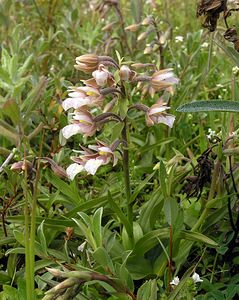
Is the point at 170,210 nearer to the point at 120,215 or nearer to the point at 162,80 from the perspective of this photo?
the point at 120,215

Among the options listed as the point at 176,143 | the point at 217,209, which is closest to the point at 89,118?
the point at 217,209

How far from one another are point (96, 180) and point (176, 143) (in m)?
0.41

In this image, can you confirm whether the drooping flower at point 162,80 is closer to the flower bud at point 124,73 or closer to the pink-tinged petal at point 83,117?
the flower bud at point 124,73

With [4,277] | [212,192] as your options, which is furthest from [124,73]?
[4,277]

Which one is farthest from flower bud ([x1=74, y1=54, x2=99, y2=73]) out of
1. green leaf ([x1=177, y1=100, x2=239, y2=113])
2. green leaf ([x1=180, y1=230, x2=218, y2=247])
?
green leaf ([x1=180, y1=230, x2=218, y2=247])

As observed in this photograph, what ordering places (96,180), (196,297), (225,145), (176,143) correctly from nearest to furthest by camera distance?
(196,297) < (225,145) < (96,180) < (176,143)

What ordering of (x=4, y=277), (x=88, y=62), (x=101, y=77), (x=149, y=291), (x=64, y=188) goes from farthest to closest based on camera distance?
(x=64, y=188) < (x=4, y=277) < (x=88, y=62) < (x=101, y=77) < (x=149, y=291)

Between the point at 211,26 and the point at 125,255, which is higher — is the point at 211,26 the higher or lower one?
the higher one

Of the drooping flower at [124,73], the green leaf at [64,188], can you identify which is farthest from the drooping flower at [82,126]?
the green leaf at [64,188]

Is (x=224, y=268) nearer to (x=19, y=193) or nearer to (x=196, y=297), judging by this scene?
(x=196, y=297)

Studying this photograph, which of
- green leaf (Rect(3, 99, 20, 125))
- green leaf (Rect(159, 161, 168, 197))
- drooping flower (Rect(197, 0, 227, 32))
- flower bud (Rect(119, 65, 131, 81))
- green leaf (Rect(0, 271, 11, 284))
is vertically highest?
drooping flower (Rect(197, 0, 227, 32))

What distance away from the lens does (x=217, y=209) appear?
6.27ft

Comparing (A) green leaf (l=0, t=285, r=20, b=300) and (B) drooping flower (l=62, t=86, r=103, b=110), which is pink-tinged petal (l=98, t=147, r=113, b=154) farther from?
(A) green leaf (l=0, t=285, r=20, b=300)

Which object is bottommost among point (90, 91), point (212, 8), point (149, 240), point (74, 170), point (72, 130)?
point (149, 240)
